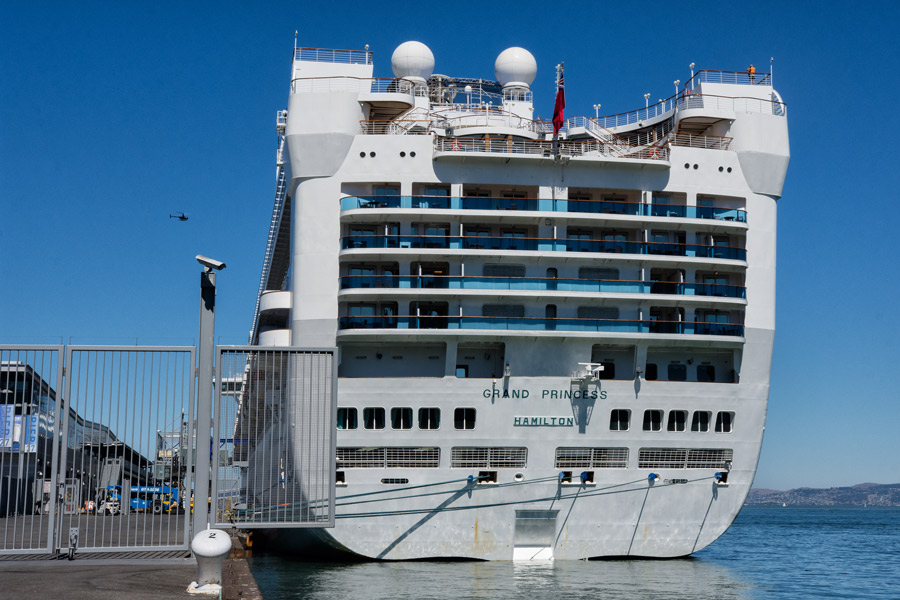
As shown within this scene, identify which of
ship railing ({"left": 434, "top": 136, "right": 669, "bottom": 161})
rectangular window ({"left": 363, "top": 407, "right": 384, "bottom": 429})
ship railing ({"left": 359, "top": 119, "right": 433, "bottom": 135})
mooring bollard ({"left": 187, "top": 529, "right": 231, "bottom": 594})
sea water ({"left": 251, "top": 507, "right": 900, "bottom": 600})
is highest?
ship railing ({"left": 359, "top": 119, "right": 433, "bottom": 135})

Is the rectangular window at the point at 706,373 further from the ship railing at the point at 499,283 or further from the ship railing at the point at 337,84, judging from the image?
the ship railing at the point at 337,84

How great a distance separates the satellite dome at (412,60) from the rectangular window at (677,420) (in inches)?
649

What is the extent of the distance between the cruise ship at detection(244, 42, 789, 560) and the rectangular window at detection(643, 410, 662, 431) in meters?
0.07

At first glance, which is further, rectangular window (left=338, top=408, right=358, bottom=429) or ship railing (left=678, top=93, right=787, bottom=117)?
ship railing (left=678, top=93, right=787, bottom=117)

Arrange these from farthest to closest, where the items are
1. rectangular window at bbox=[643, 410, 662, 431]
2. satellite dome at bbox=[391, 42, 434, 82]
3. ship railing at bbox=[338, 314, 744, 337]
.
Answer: satellite dome at bbox=[391, 42, 434, 82], rectangular window at bbox=[643, 410, 662, 431], ship railing at bbox=[338, 314, 744, 337]

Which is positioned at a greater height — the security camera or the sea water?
the security camera

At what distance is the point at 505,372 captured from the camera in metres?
31.9

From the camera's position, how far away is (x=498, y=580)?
2833cm

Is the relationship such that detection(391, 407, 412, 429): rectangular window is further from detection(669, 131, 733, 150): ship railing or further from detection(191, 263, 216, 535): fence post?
detection(669, 131, 733, 150): ship railing

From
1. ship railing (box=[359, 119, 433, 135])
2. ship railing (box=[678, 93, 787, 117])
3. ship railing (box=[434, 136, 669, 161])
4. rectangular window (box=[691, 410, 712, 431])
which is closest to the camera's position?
rectangular window (box=[691, 410, 712, 431])

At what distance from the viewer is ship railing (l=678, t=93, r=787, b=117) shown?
117ft

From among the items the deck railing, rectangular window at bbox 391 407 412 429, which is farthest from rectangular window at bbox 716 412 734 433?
rectangular window at bbox 391 407 412 429

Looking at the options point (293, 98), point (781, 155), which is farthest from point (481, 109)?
point (781, 155)

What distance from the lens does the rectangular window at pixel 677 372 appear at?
34219mm
